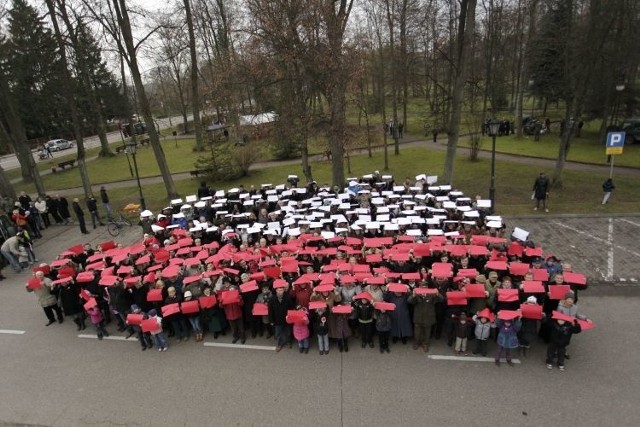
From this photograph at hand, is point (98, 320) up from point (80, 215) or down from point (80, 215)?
down

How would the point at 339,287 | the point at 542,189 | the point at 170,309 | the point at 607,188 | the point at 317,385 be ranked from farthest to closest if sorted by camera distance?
the point at 607,188 < the point at 542,189 < the point at 339,287 < the point at 170,309 < the point at 317,385

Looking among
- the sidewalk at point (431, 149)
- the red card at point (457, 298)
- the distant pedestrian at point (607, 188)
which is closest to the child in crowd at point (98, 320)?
the red card at point (457, 298)

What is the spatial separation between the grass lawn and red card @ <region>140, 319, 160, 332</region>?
14.1 m

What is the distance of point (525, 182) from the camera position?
21.6 meters

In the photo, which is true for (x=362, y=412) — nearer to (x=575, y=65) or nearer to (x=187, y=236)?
(x=187, y=236)

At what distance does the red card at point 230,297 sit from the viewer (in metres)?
9.26

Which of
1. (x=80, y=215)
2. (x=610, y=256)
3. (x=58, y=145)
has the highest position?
(x=58, y=145)

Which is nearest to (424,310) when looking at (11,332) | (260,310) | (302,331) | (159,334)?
(302,331)

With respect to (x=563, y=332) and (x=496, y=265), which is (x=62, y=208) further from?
(x=563, y=332)

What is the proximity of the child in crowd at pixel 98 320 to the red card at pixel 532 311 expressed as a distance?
986 centimetres

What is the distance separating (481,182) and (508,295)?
1494 centimetres

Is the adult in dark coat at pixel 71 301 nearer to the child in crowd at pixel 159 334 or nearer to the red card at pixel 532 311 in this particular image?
the child in crowd at pixel 159 334

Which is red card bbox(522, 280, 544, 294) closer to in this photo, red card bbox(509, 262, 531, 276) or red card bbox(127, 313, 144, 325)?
red card bbox(509, 262, 531, 276)

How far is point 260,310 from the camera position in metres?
9.12
